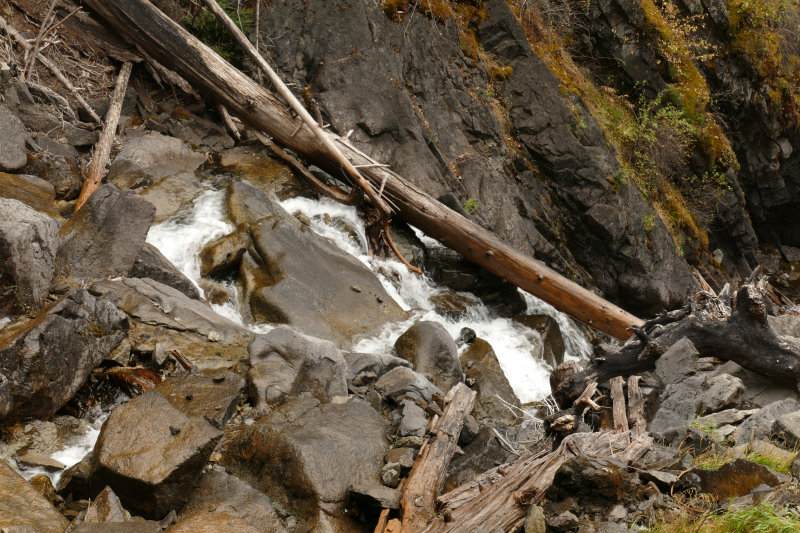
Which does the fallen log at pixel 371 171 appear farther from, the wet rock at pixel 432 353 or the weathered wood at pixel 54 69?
the wet rock at pixel 432 353

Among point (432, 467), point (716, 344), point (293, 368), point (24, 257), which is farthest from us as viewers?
point (716, 344)

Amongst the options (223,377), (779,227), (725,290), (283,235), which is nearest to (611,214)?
(725,290)

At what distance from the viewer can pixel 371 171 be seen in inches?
350

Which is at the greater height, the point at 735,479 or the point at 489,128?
the point at 489,128

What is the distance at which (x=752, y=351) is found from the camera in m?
5.80

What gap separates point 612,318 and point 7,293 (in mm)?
8343

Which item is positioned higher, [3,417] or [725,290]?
[725,290]

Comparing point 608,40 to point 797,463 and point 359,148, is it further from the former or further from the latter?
point 797,463

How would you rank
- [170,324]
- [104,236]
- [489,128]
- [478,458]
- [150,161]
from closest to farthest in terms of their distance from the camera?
[478,458]
[170,324]
[104,236]
[150,161]
[489,128]

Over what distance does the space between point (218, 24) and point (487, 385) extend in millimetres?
7914

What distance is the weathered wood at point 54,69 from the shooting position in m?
7.95

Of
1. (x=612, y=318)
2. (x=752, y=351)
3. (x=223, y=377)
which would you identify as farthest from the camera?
(x=612, y=318)

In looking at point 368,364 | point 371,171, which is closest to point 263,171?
point 371,171

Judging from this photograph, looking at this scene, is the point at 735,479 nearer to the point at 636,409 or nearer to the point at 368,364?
the point at 636,409
